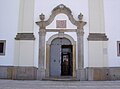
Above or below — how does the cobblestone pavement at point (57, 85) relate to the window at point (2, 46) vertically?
below

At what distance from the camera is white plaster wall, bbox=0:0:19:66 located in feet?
55.5

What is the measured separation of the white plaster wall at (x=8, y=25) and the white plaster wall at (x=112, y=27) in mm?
6873

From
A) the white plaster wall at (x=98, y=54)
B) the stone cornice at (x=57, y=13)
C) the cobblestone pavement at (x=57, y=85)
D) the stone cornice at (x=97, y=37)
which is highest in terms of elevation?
the stone cornice at (x=57, y=13)

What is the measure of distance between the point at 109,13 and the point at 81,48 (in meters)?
3.43

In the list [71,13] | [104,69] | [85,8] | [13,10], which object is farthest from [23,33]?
[104,69]

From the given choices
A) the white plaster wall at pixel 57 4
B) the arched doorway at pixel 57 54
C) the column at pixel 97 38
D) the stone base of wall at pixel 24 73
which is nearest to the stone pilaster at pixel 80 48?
the white plaster wall at pixel 57 4

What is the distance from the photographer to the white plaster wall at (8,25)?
16922 millimetres

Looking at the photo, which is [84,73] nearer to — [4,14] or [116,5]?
[116,5]

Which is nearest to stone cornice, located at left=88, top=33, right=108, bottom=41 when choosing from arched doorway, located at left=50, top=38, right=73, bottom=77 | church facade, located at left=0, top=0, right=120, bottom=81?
church facade, located at left=0, top=0, right=120, bottom=81

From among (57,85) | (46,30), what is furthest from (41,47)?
(57,85)

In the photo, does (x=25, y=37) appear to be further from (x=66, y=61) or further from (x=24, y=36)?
(x=66, y=61)

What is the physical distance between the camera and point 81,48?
A: 16781 millimetres

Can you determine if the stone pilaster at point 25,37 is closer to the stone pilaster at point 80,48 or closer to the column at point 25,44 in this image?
the column at point 25,44

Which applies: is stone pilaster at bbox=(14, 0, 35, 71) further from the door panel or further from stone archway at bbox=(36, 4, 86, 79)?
the door panel
